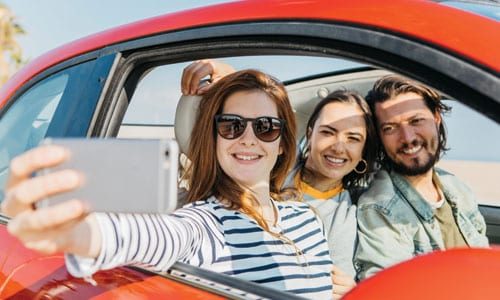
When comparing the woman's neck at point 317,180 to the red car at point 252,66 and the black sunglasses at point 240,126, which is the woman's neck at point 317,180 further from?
the black sunglasses at point 240,126

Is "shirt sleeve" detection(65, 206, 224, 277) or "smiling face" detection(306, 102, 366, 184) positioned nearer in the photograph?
"shirt sleeve" detection(65, 206, 224, 277)

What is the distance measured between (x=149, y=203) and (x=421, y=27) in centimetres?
73

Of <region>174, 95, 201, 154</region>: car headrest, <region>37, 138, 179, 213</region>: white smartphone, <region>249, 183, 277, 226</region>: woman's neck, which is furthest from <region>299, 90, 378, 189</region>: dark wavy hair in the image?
<region>37, 138, 179, 213</region>: white smartphone

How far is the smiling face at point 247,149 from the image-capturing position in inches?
78.2

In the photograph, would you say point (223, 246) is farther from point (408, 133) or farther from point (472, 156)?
point (472, 156)

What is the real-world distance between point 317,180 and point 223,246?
79 cm

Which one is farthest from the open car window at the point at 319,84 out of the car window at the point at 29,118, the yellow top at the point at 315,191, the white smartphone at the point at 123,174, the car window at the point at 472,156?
the white smartphone at the point at 123,174

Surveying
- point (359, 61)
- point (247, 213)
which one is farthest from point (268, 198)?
point (359, 61)

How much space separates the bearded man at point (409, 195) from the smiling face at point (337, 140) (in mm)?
79

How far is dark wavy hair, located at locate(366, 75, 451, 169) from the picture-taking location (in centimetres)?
199

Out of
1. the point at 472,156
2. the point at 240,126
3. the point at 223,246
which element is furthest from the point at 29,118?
the point at 472,156

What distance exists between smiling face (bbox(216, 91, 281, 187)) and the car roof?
30 cm

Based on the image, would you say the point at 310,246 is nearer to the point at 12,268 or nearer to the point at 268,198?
the point at 268,198

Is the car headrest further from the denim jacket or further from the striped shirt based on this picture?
the denim jacket
